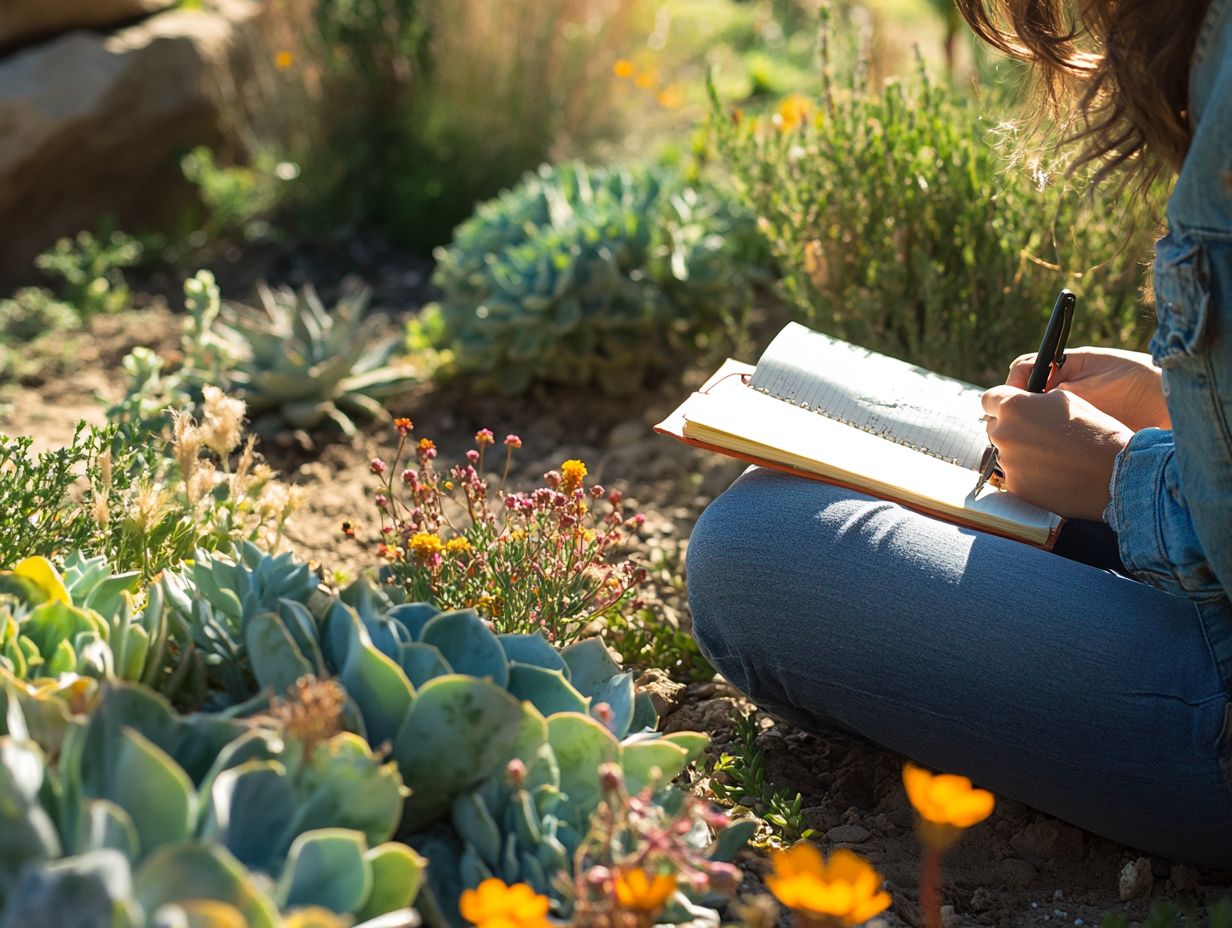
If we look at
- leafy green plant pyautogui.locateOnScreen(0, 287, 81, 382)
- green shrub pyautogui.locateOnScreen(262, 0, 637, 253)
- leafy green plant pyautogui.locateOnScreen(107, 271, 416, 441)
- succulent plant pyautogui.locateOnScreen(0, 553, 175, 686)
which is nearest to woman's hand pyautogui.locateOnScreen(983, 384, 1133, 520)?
succulent plant pyautogui.locateOnScreen(0, 553, 175, 686)

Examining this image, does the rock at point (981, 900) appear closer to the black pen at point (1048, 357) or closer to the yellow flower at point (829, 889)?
the black pen at point (1048, 357)

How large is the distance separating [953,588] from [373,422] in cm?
213

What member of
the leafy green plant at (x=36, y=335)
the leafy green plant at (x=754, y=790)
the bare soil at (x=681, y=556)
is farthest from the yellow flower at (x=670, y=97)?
the leafy green plant at (x=754, y=790)

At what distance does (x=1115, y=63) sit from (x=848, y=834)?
45.1 inches

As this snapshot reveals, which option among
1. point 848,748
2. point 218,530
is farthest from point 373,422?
point 848,748

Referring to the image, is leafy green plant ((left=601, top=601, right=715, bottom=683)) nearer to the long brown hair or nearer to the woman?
the woman

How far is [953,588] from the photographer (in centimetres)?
180

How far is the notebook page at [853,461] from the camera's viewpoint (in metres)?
1.92

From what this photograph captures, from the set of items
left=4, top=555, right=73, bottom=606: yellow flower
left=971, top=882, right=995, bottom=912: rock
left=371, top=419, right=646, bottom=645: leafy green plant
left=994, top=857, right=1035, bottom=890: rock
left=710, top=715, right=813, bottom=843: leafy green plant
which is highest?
left=4, top=555, right=73, bottom=606: yellow flower

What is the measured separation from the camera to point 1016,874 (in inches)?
75.4

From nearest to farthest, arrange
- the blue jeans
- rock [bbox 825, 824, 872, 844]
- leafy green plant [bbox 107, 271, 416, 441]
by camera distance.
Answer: the blue jeans → rock [bbox 825, 824, 872, 844] → leafy green plant [bbox 107, 271, 416, 441]

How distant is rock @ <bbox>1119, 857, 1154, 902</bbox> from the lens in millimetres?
1849

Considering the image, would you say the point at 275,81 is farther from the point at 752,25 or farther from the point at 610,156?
the point at 752,25

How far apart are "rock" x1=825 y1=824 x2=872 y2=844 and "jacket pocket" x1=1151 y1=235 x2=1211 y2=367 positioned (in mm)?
831
